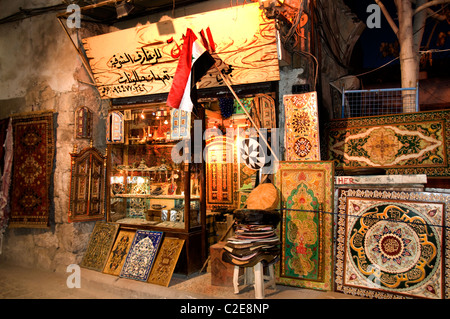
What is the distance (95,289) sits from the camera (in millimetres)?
5223

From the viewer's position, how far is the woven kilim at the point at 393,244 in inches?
149

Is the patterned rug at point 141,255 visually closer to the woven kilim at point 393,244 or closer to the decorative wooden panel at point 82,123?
the decorative wooden panel at point 82,123

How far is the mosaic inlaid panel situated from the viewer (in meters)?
4.71

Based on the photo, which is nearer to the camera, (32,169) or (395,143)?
(395,143)

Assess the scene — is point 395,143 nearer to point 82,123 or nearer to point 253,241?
point 253,241

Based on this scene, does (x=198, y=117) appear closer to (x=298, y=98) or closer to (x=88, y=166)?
(x=298, y=98)

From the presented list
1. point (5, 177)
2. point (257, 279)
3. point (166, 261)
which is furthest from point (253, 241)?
point (5, 177)

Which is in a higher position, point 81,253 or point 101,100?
point 101,100

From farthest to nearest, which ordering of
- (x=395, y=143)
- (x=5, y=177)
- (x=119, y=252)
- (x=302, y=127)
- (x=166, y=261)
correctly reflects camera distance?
(x=5, y=177) < (x=119, y=252) < (x=166, y=261) < (x=395, y=143) < (x=302, y=127)

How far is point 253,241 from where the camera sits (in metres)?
4.14

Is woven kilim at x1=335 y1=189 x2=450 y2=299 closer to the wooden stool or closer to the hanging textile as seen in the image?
the wooden stool

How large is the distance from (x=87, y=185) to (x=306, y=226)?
158 inches
